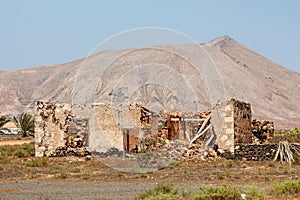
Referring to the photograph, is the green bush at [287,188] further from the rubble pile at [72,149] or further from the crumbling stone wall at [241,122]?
the rubble pile at [72,149]

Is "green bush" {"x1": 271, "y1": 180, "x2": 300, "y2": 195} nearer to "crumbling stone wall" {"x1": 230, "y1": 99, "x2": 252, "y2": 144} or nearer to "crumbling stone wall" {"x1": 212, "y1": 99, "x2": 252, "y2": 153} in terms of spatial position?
"crumbling stone wall" {"x1": 212, "y1": 99, "x2": 252, "y2": 153}

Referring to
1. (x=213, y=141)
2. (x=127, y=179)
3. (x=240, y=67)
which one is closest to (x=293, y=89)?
(x=240, y=67)

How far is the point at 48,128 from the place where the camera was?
27.7 meters

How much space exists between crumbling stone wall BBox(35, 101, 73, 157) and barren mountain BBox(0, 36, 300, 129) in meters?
41.4

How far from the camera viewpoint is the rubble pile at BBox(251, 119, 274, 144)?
31656 millimetres

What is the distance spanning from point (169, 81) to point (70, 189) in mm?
72925

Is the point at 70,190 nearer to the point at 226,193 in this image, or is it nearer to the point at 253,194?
the point at 226,193

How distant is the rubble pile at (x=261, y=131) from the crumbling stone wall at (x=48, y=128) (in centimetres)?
1077

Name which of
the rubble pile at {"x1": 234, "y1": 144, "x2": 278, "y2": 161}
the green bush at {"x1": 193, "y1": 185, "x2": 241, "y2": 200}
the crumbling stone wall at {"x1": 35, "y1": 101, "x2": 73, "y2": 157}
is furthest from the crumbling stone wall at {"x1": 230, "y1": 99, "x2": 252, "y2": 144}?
the green bush at {"x1": 193, "y1": 185, "x2": 241, "y2": 200}

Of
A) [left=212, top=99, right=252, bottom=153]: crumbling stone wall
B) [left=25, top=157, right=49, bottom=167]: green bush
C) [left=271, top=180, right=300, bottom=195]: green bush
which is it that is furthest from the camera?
[left=212, top=99, right=252, bottom=153]: crumbling stone wall

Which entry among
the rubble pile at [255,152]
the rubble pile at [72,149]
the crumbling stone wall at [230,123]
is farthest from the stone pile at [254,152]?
the rubble pile at [72,149]

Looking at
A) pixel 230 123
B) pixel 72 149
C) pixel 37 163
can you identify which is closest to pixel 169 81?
pixel 72 149

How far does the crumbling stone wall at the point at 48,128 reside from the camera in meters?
27.6

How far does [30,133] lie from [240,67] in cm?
8792
